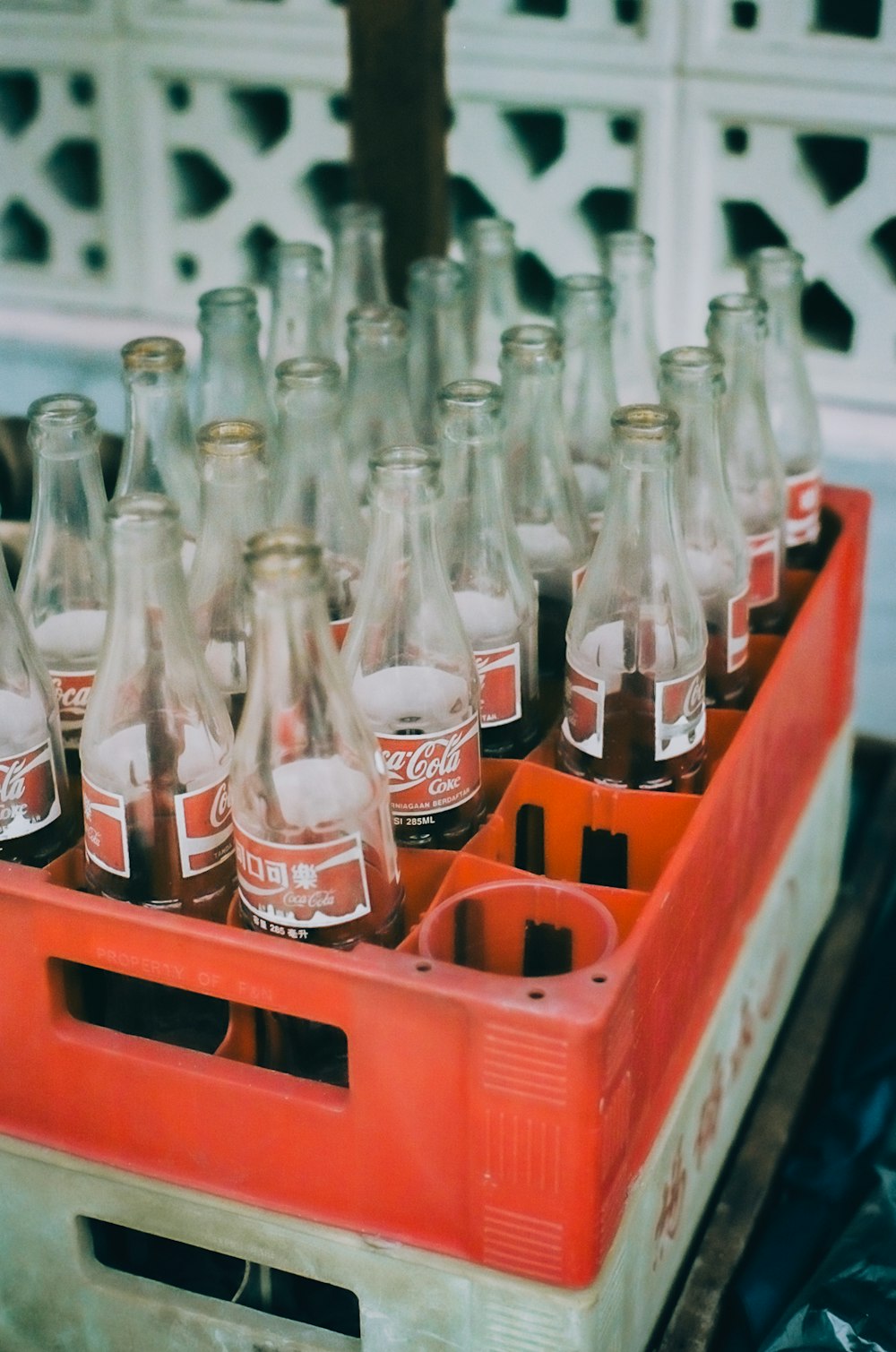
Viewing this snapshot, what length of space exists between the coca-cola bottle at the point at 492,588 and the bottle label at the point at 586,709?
0.05 metres

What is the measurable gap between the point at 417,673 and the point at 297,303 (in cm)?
46

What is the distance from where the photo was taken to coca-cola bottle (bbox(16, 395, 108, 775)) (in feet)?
3.32

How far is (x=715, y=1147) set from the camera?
110cm

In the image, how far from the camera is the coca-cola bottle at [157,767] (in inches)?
35.3

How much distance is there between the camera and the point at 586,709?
102cm

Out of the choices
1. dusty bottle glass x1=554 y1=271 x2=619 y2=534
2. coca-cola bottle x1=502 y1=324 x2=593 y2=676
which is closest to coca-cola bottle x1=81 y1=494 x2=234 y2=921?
coca-cola bottle x1=502 y1=324 x2=593 y2=676

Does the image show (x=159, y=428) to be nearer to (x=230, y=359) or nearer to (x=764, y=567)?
(x=230, y=359)

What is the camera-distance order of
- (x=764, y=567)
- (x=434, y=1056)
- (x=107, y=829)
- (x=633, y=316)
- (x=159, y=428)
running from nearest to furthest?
(x=434, y=1056) < (x=107, y=829) < (x=159, y=428) < (x=764, y=567) < (x=633, y=316)

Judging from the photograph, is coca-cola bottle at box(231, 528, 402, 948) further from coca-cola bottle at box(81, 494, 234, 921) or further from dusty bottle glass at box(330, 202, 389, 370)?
dusty bottle glass at box(330, 202, 389, 370)

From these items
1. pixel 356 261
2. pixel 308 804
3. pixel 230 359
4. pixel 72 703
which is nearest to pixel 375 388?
pixel 230 359

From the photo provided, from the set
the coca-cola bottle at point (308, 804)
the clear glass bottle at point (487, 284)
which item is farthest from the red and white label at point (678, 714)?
the clear glass bottle at point (487, 284)

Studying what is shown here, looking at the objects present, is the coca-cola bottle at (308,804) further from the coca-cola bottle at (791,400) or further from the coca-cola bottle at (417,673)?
the coca-cola bottle at (791,400)

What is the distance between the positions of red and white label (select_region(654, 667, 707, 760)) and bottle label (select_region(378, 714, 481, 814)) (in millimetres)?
125

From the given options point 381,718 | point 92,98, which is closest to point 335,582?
point 381,718
